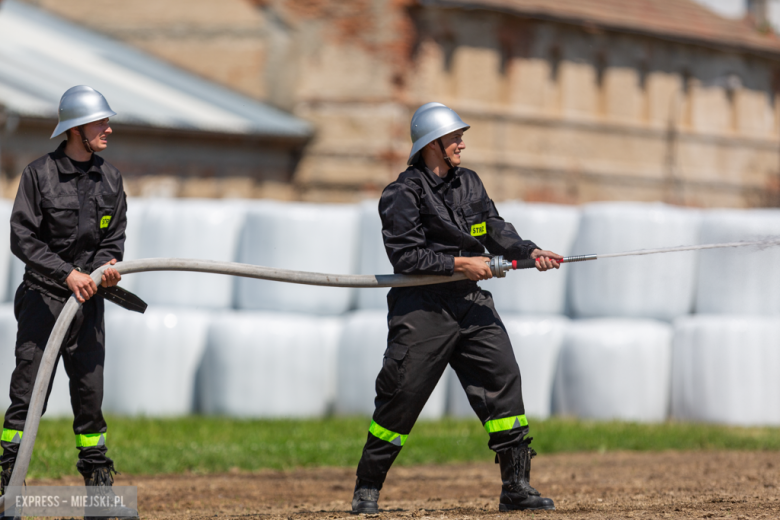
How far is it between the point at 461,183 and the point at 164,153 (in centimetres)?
1375

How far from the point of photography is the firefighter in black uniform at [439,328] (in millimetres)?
5043

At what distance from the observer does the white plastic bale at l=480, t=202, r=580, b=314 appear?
9734 mm

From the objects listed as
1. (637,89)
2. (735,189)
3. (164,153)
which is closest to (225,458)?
(164,153)

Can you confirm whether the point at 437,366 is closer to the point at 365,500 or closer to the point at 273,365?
the point at 365,500

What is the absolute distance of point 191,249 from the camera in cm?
1040

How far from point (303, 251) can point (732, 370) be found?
13.2 feet

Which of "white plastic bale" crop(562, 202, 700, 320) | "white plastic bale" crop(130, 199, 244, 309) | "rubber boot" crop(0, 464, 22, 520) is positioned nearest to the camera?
"rubber boot" crop(0, 464, 22, 520)

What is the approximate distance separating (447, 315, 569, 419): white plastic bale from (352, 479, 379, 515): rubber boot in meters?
4.36

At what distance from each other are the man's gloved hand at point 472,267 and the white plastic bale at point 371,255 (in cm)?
477

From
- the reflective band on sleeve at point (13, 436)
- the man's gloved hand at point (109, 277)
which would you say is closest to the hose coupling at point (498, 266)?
the man's gloved hand at point (109, 277)

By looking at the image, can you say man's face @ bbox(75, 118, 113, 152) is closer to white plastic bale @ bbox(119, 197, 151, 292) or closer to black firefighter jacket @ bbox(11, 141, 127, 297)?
black firefighter jacket @ bbox(11, 141, 127, 297)

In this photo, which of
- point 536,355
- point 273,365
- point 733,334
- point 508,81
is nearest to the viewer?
point 733,334

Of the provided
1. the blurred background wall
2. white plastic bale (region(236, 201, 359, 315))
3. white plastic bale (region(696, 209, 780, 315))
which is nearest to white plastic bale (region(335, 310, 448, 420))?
the blurred background wall

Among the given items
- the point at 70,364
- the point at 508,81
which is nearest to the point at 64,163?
the point at 70,364
